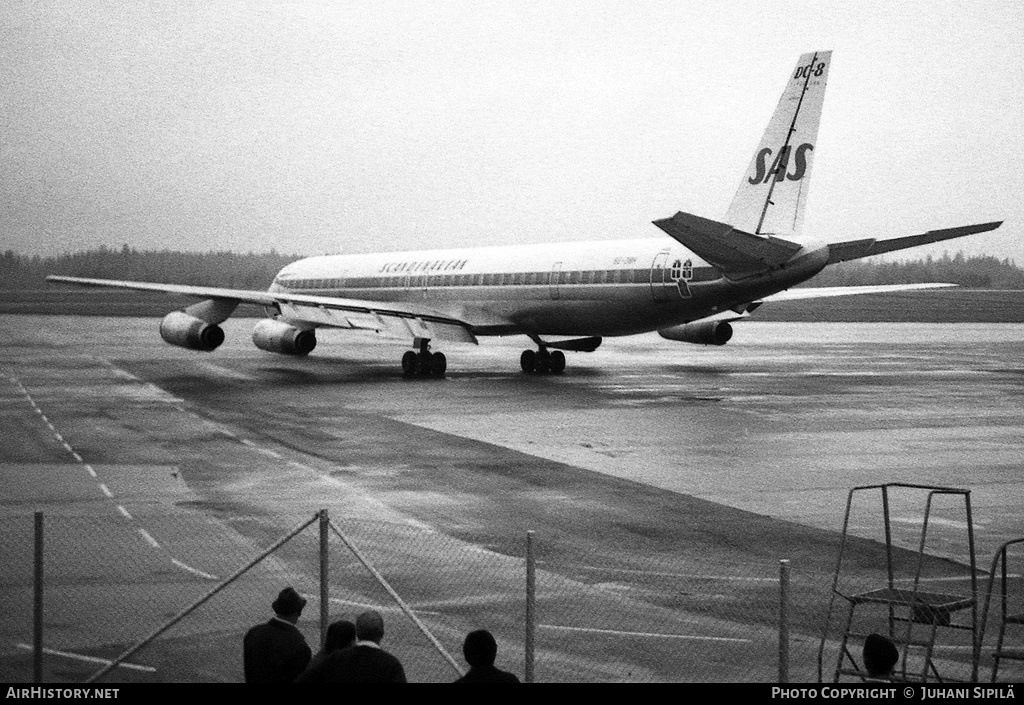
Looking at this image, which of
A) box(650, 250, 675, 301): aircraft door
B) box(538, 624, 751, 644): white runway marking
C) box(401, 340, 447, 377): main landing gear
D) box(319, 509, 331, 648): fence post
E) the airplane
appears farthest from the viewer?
box(401, 340, 447, 377): main landing gear

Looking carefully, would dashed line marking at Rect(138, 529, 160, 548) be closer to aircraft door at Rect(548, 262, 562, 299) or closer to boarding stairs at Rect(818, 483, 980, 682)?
boarding stairs at Rect(818, 483, 980, 682)

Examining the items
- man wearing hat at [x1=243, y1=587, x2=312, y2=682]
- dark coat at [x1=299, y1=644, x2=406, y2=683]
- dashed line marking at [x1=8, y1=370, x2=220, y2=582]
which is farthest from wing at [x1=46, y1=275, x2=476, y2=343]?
dark coat at [x1=299, y1=644, x2=406, y2=683]

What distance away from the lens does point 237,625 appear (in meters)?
11.5

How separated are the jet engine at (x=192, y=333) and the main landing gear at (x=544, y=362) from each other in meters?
10.4

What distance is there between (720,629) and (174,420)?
19095mm

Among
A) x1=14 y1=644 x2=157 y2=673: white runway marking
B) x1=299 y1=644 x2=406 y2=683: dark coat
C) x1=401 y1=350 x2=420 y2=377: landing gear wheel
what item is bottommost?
x1=14 y1=644 x2=157 y2=673: white runway marking

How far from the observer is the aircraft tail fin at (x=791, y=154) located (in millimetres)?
35844

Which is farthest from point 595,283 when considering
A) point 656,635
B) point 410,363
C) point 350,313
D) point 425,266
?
point 656,635

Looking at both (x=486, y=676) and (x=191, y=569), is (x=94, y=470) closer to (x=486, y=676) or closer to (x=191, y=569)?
(x=191, y=569)

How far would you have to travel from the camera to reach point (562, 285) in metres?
40.2

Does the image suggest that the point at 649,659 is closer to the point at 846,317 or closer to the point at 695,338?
the point at 695,338

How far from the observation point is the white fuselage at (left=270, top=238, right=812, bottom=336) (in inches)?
1433

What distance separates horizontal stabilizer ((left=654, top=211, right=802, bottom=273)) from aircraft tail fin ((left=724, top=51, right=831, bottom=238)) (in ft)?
5.84

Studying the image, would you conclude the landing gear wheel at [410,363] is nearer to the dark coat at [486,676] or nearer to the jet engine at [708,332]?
the jet engine at [708,332]
